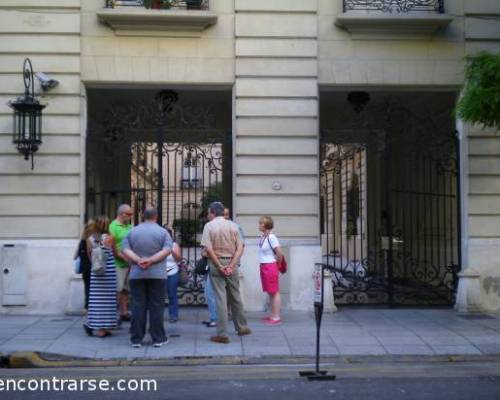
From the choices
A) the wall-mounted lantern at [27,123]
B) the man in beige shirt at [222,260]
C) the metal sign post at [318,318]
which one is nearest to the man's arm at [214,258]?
the man in beige shirt at [222,260]

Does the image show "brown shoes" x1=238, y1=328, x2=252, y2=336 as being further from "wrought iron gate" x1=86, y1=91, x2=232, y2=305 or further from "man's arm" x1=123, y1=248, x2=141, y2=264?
"wrought iron gate" x1=86, y1=91, x2=232, y2=305

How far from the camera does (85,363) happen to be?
939cm

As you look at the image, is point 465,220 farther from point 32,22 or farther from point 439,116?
point 32,22

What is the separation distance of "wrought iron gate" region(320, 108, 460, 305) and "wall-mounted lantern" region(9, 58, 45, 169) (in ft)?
17.6

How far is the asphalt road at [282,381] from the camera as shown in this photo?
770 cm

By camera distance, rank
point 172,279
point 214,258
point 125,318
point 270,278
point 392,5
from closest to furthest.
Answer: point 214,258
point 172,279
point 270,278
point 125,318
point 392,5

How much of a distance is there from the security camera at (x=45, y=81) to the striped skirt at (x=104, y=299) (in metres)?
4.11

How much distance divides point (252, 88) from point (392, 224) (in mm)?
4325

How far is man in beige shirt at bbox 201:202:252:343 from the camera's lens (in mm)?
10398

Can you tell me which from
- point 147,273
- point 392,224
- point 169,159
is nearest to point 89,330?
point 147,273

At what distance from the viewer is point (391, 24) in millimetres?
13914

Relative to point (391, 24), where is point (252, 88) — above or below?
below

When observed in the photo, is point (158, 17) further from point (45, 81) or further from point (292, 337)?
point (292, 337)

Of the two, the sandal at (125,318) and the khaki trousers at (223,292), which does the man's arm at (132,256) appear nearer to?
the khaki trousers at (223,292)
